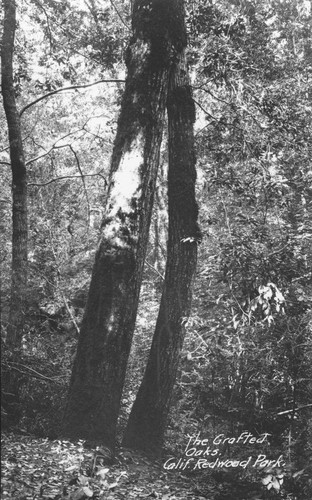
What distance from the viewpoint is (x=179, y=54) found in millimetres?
5371

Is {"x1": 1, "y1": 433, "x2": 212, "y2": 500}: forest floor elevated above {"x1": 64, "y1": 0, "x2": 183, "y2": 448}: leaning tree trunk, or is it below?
below

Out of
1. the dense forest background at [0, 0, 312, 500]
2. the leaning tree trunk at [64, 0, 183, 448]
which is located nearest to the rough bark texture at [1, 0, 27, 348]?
the dense forest background at [0, 0, 312, 500]

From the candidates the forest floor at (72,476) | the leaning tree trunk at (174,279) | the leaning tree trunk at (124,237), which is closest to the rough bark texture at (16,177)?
the leaning tree trunk at (174,279)

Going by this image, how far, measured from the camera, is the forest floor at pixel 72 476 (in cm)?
310

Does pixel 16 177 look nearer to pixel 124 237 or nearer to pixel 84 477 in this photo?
pixel 124 237

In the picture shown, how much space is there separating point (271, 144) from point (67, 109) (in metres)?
11.4

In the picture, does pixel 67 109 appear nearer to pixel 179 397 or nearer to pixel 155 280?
pixel 155 280

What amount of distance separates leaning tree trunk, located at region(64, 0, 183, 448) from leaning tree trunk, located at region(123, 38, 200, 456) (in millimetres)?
639

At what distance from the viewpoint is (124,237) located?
4.41 metres

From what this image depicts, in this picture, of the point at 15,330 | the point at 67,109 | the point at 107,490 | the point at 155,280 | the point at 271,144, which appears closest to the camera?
the point at 107,490

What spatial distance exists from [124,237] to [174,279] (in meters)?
1.56

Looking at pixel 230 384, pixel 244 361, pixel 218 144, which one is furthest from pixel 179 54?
pixel 230 384

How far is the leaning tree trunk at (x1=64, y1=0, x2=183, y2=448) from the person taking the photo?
4105 mm

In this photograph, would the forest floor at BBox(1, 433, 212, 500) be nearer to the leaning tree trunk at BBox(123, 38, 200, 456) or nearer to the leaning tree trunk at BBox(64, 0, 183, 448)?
the leaning tree trunk at BBox(64, 0, 183, 448)
